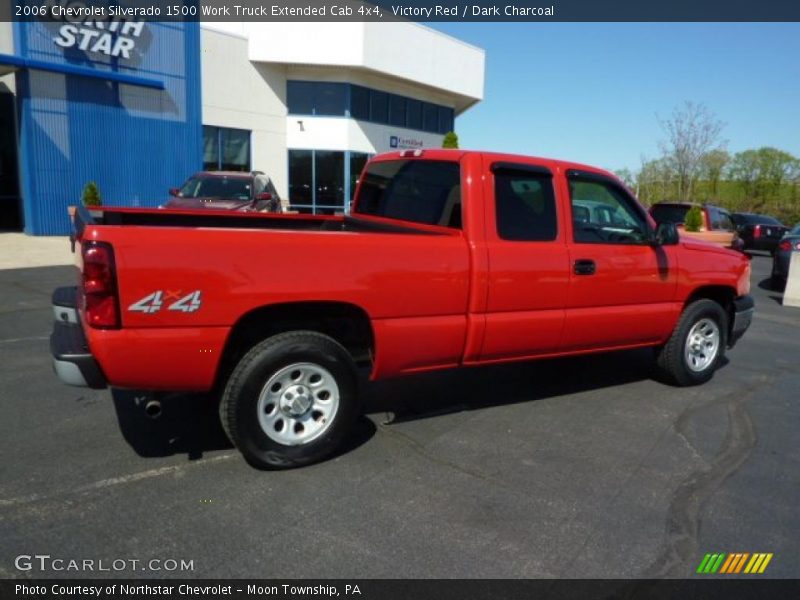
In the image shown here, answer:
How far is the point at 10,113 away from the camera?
17469 millimetres

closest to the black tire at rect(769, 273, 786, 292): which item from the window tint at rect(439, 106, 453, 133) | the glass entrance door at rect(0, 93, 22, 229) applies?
the window tint at rect(439, 106, 453, 133)

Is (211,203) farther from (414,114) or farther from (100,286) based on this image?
(414,114)

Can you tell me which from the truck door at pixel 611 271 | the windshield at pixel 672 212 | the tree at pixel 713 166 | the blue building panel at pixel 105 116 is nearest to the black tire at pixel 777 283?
the windshield at pixel 672 212

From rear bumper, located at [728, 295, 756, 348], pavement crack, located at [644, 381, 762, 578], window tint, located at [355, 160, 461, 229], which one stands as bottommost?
pavement crack, located at [644, 381, 762, 578]

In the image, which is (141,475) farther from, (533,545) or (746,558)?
(746,558)

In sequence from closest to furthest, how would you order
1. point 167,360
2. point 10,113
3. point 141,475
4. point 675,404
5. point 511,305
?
point 167,360
point 141,475
point 511,305
point 675,404
point 10,113

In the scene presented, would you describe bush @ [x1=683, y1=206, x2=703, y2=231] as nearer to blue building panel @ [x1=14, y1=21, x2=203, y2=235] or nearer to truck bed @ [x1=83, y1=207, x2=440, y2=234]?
truck bed @ [x1=83, y1=207, x2=440, y2=234]

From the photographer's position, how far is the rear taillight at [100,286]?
10.2 feet

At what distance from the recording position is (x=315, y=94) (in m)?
22.9

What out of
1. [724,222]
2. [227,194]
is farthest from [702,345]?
[724,222]

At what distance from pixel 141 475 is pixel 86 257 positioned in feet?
4.29

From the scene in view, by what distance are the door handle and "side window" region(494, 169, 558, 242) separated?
0.27 metres

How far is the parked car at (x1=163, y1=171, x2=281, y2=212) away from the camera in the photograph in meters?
12.6

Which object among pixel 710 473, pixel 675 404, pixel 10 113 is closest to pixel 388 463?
pixel 710 473
